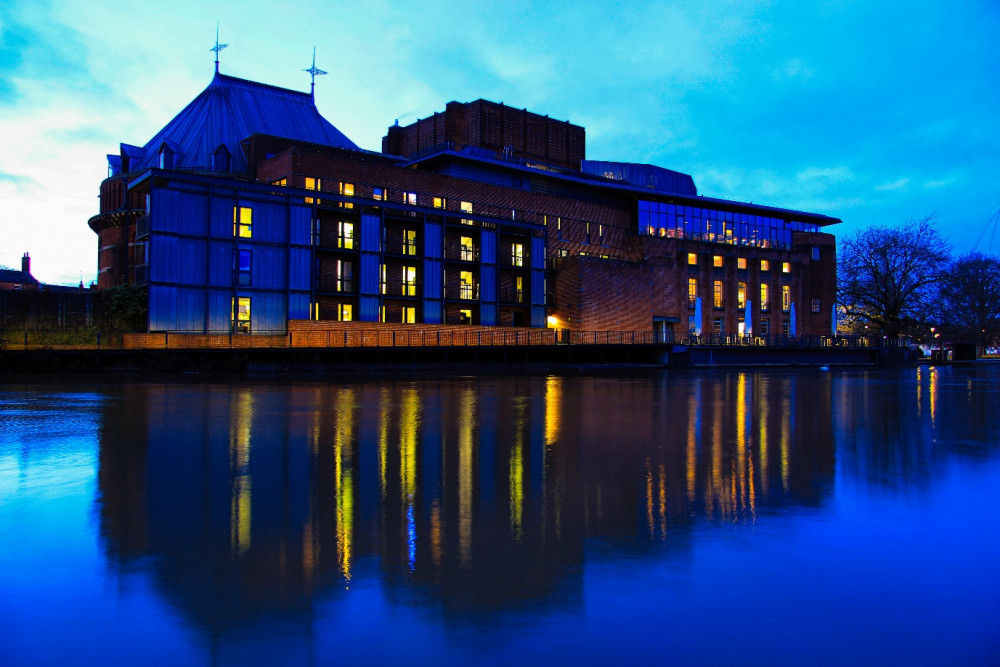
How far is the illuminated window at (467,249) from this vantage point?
53.0 metres

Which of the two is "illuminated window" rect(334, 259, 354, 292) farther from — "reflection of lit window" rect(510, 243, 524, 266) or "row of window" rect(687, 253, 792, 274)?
"row of window" rect(687, 253, 792, 274)

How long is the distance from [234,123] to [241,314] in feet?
79.8

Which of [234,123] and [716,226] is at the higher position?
[234,123]

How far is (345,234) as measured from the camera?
4828 centimetres

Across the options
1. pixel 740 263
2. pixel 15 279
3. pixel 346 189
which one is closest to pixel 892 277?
pixel 740 263

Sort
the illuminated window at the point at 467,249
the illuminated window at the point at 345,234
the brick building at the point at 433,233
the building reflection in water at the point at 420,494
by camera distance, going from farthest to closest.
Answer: the illuminated window at the point at 467,249 → the illuminated window at the point at 345,234 → the brick building at the point at 433,233 → the building reflection in water at the point at 420,494

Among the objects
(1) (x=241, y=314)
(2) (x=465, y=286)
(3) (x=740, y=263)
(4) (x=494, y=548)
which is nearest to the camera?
(4) (x=494, y=548)

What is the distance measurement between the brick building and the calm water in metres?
32.2

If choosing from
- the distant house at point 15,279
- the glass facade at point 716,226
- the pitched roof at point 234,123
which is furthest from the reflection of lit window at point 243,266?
the distant house at point 15,279

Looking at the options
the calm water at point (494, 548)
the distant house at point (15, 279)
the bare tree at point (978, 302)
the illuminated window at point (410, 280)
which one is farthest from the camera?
the distant house at point (15, 279)

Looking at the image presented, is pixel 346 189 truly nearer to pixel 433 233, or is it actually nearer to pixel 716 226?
pixel 433 233

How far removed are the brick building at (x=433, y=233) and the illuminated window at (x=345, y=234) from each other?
0.15 meters

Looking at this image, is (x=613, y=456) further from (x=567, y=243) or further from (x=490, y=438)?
(x=567, y=243)

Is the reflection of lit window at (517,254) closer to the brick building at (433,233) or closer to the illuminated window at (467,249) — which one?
the brick building at (433,233)
